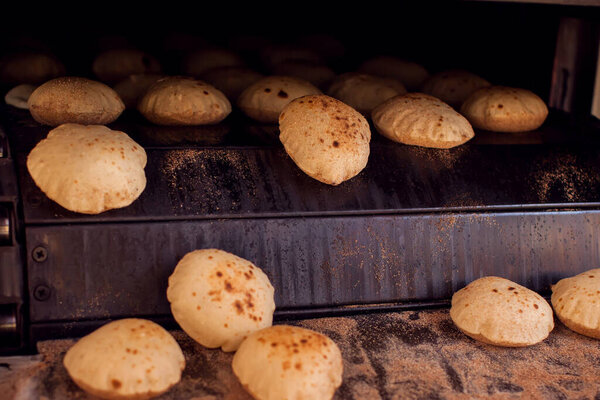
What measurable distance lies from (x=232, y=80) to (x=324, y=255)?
1.00 metres

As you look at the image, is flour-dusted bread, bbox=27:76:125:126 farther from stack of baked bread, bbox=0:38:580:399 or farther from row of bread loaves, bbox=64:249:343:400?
row of bread loaves, bbox=64:249:343:400

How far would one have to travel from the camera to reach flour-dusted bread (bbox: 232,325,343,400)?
4.70ft

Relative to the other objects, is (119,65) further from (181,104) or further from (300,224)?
(300,224)

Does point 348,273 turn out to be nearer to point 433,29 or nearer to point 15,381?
point 15,381

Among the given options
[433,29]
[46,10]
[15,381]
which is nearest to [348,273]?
[15,381]

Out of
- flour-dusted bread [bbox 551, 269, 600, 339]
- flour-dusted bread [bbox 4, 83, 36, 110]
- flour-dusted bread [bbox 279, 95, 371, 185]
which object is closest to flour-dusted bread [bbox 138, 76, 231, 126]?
flour-dusted bread [bbox 279, 95, 371, 185]

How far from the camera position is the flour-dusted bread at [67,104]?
199 centimetres

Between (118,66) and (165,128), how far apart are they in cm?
71

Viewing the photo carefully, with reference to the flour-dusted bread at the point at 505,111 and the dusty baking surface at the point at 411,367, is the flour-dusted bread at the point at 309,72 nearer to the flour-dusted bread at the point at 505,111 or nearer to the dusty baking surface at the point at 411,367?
the flour-dusted bread at the point at 505,111

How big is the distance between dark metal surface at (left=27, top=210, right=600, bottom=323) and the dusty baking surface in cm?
11

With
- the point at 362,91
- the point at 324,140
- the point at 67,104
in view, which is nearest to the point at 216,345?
the point at 324,140

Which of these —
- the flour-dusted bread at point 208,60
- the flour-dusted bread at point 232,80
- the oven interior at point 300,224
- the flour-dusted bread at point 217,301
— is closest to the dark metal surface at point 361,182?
the oven interior at point 300,224

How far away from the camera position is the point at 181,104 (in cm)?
214

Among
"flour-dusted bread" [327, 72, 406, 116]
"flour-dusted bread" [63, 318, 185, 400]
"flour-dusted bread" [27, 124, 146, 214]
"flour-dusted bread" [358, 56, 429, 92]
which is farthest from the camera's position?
"flour-dusted bread" [358, 56, 429, 92]
